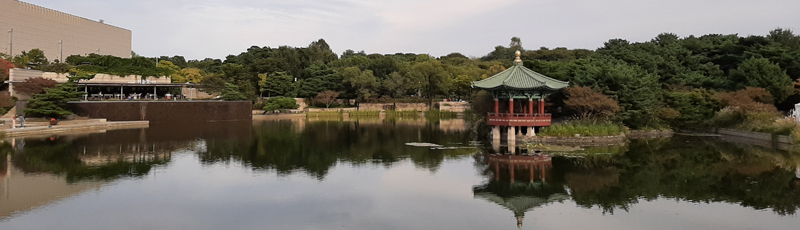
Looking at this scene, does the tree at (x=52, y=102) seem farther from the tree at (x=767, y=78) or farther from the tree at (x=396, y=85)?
the tree at (x=767, y=78)

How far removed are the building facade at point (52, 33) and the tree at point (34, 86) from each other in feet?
62.9

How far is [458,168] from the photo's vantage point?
17.6 meters

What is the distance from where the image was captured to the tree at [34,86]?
3503 cm

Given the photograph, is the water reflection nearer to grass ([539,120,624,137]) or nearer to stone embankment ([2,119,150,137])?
grass ([539,120,624,137])

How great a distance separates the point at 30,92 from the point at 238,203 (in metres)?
31.3

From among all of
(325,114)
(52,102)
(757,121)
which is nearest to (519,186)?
(757,121)

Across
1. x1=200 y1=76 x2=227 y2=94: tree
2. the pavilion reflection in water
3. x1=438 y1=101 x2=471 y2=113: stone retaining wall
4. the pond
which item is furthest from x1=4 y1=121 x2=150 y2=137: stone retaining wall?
x1=438 y1=101 x2=471 y2=113: stone retaining wall

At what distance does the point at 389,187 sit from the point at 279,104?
3924cm

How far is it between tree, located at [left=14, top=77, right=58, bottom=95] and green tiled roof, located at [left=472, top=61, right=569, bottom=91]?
2917cm

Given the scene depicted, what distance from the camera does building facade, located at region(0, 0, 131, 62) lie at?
50688mm

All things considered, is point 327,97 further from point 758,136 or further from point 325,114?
point 758,136

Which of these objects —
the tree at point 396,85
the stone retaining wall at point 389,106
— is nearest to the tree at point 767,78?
the stone retaining wall at point 389,106

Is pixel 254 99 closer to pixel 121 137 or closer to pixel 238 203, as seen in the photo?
pixel 121 137

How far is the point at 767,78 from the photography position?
30531 millimetres
